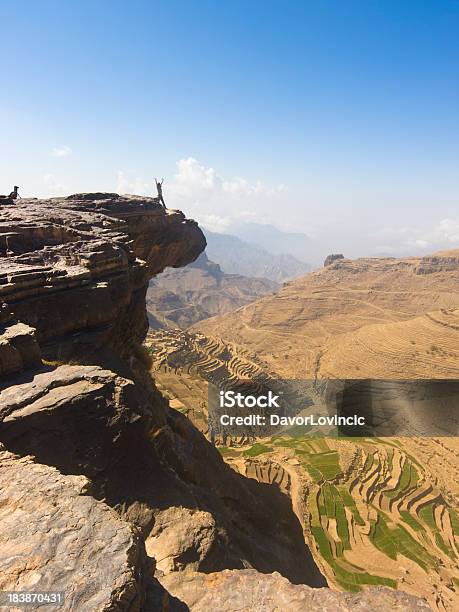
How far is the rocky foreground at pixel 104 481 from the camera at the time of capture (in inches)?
196

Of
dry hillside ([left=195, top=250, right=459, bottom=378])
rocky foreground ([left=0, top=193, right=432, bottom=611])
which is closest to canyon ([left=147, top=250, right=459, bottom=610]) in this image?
dry hillside ([left=195, top=250, right=459, bottom=378])

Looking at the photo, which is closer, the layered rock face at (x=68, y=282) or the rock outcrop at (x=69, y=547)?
the rock outcrop at (x=69, y=547)

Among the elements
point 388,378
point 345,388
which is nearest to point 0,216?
point 345,388

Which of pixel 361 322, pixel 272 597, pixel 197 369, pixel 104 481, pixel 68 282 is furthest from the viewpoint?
pixel 361 322

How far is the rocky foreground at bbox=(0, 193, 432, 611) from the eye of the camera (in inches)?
196

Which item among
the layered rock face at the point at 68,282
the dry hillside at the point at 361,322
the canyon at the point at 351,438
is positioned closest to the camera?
the layered rock face at the point at 68,282

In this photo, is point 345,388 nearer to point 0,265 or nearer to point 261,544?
point 261,544

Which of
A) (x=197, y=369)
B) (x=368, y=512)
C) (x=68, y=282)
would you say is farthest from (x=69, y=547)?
(x=197, y=369)

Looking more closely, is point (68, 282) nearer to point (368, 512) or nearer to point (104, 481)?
point (104, 481)

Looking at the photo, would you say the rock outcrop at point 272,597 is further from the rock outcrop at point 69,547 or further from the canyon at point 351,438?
the canyon at point 351,438

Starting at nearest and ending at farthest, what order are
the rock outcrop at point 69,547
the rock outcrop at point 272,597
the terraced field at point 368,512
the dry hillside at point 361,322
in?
the rock outcrop at point 69,547 → the rock outcrop at point 272,597 → the terraced field at point 368,512 → the dry hillside at point 361,322

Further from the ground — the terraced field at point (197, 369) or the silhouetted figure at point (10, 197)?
the silhouetted figure at point (10, 197)

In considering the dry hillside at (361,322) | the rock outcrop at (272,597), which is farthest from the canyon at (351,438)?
the rock outcrop at (272,597)

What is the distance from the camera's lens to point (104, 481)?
853 centimetres
